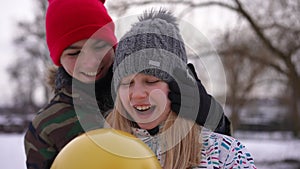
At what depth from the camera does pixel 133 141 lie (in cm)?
148

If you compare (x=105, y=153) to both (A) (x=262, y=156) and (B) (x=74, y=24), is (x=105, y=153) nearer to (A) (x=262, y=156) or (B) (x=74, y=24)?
(B) (x=74, y=24)

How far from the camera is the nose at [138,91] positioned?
171cm

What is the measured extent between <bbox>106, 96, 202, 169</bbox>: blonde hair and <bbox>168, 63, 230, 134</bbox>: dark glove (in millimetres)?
35

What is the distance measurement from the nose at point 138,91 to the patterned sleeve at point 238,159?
416 mm

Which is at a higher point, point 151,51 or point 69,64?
point 151,51

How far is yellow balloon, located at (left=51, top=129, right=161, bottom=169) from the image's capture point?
1382 millimetres

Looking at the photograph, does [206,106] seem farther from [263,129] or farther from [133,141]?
[263,129]

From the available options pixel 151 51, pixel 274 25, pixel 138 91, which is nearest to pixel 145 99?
pixel 138 91

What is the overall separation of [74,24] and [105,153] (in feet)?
3.75

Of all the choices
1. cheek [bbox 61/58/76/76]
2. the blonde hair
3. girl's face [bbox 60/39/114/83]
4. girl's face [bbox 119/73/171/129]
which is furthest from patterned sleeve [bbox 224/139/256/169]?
cheek [bbox 61/58/76/76]

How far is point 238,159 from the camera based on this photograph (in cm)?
181

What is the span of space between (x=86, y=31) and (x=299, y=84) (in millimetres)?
10781

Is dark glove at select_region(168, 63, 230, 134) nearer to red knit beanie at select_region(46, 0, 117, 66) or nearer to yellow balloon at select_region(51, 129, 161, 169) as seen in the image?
yellow balloon at select_region(51, 129, 161, 169)

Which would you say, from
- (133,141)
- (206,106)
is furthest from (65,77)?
(133,141)
